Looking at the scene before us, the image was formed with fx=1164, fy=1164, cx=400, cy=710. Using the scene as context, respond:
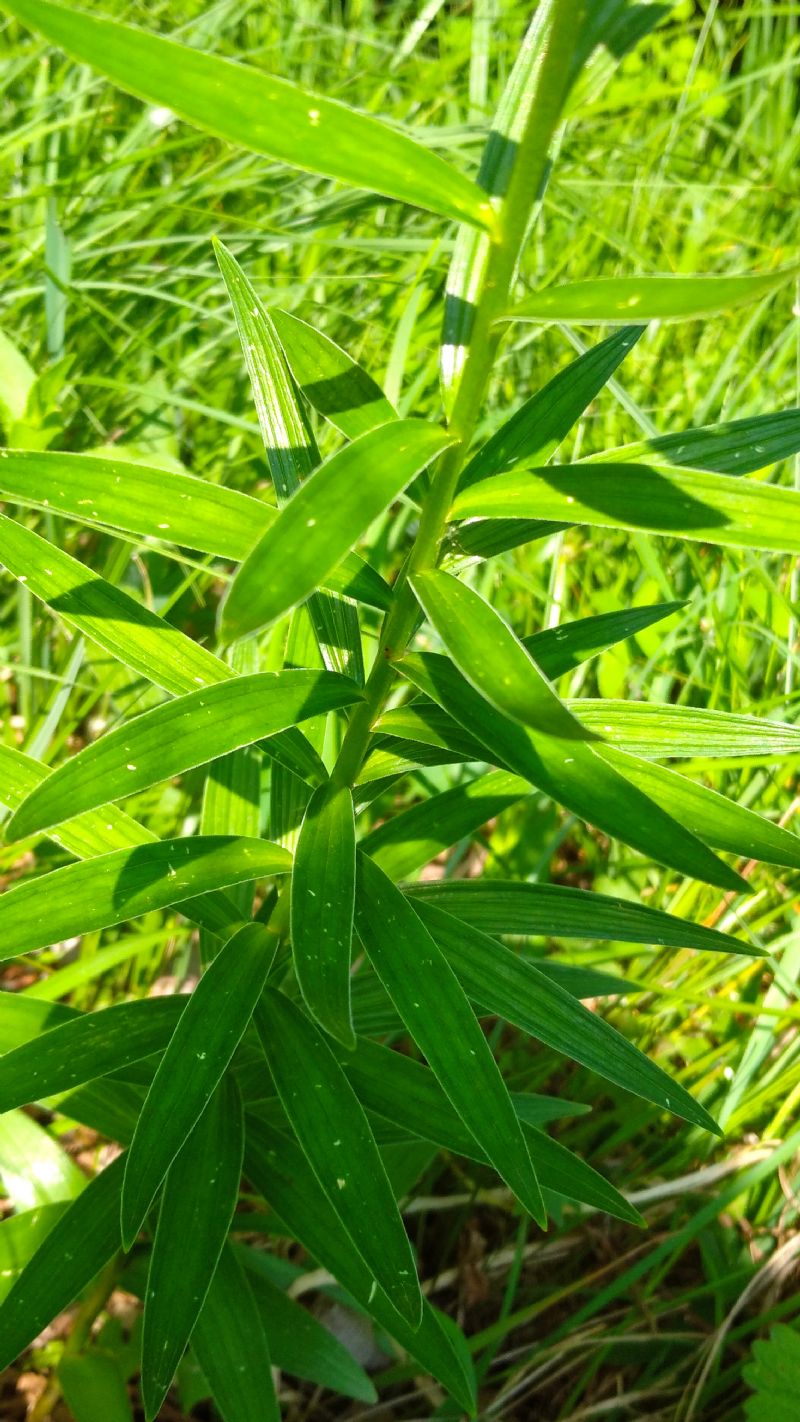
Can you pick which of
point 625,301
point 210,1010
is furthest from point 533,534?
point 210,1010

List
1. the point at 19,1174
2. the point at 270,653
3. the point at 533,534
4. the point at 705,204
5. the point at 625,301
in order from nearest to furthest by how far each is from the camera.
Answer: the point at 625,301, the point at 533,534, the point at 19,1174, the point at 270,653, the point at 705,204

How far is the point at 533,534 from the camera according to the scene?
0.79 meters

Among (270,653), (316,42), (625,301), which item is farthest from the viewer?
(316,42)

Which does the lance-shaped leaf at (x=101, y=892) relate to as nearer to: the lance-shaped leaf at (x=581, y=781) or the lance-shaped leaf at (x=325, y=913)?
the lance-shaped leaf at (x=325, y=913)

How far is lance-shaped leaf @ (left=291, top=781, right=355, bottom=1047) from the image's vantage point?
2.28 ft

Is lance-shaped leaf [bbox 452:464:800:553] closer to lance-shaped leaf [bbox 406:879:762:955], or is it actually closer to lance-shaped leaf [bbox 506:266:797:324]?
lance-shaped leaf [bbox 506:266:797:324]

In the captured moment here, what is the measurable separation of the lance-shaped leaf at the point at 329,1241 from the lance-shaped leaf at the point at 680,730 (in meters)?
0.41

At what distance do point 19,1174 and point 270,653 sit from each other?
0.60 metres

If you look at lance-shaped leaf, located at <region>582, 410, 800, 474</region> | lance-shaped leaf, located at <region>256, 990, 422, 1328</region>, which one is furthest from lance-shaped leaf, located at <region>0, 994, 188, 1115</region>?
lance-shaped leaf, located at <region>582, 410, 800, 474</region>

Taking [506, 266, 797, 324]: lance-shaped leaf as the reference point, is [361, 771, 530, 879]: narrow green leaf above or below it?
below

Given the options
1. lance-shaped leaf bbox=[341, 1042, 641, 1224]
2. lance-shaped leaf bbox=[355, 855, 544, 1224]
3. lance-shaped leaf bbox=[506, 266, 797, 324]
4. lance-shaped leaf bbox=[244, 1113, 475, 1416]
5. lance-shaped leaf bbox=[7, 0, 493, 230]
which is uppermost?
lance-shaped leaf bbox=[7, 0, 493, 230]

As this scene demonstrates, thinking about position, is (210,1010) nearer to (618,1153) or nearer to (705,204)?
(618,1153)

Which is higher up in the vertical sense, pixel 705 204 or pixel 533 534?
pixel 705 204

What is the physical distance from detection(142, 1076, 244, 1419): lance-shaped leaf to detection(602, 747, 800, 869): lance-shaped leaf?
43 centimetres
